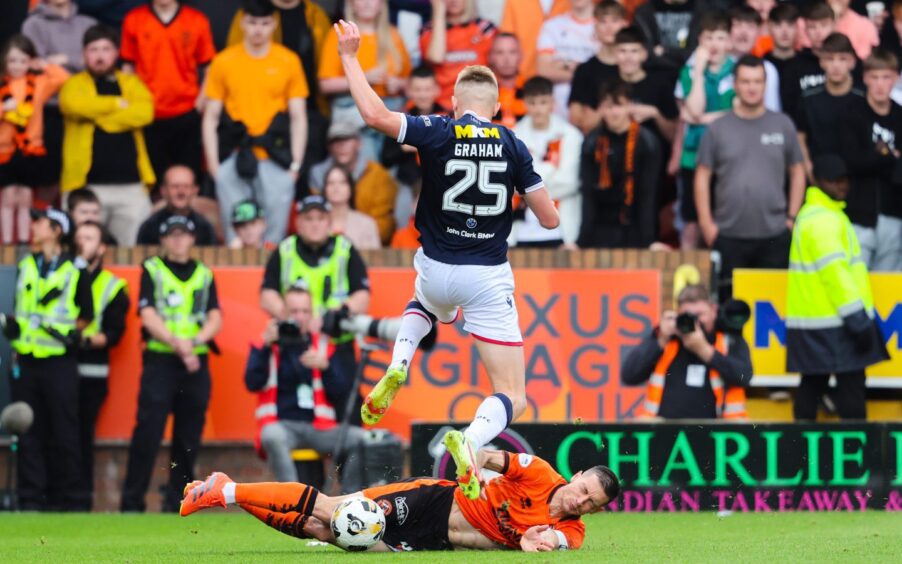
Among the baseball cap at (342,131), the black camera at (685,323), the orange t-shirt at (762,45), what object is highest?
the orange t-shirt at (762,45)

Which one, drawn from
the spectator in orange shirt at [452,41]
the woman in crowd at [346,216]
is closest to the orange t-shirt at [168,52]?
the woman in crowd at [346,216]

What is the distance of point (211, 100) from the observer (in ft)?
50.3

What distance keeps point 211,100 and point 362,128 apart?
1.34 metres

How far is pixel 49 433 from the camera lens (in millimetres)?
13781

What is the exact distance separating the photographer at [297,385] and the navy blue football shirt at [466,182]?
4014mm

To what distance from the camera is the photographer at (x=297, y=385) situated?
13227 millimetres

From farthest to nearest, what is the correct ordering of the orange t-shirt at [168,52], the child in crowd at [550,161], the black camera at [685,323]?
1. the orange t-shirt at [168,52]
2. the child in crowd at [550,161]
3. the black camera at [685,323]

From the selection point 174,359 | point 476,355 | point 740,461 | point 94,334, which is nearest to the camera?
point 740,461

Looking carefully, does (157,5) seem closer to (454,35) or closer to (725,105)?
(454,35)

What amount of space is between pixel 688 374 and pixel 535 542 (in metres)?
3.81

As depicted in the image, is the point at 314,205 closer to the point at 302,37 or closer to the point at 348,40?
the point at 302,37

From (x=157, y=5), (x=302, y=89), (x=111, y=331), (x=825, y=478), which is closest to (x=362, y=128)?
(x=302, y=89)

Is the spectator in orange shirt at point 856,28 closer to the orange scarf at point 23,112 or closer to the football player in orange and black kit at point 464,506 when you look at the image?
the orange scarf at point 23,112

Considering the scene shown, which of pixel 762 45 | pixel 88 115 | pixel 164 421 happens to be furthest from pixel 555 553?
pixel 762 45
